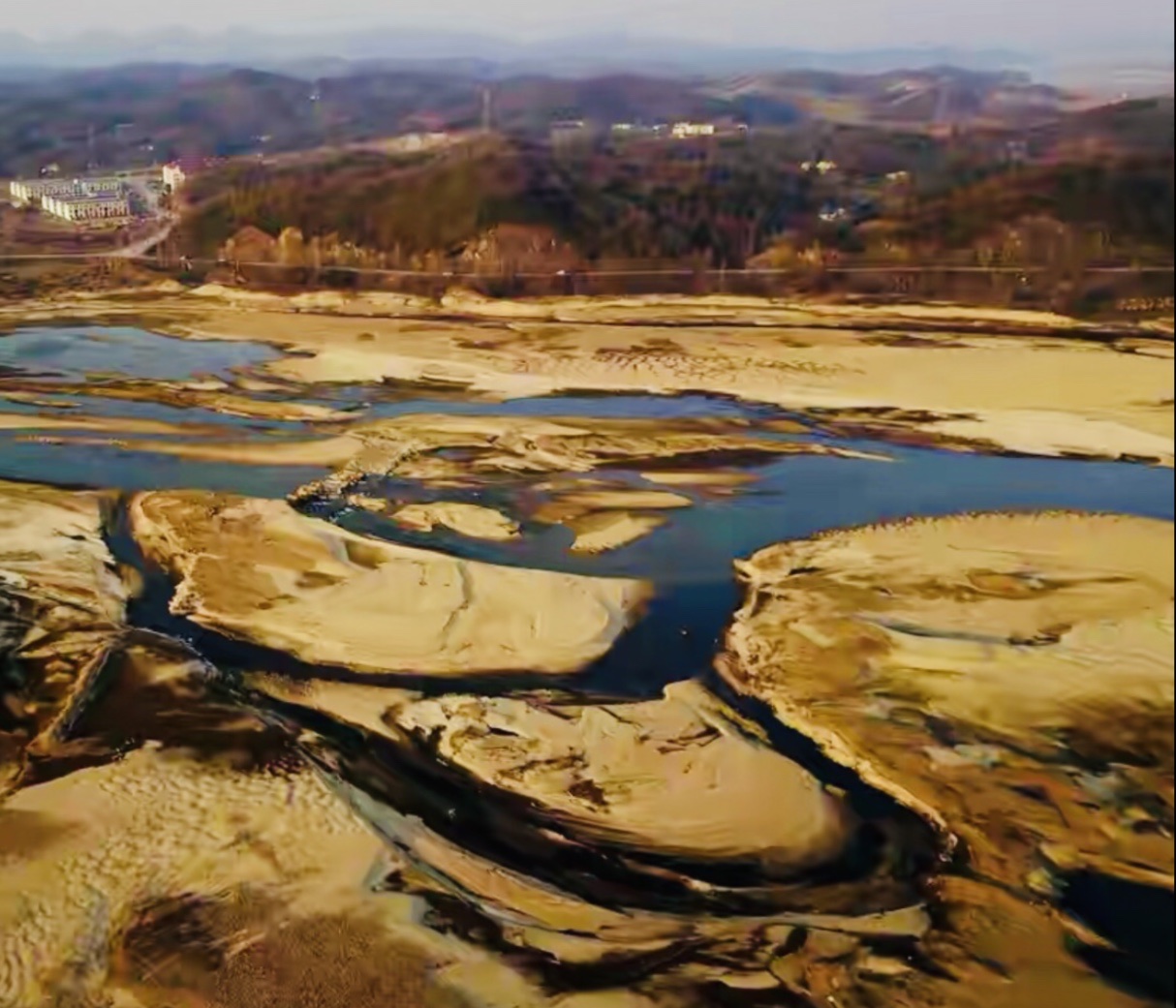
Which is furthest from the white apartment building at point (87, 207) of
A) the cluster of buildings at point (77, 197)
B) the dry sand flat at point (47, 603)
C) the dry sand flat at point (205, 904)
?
the dry sand flat at point (205, 904)

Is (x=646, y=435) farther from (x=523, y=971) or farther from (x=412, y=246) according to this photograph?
(x=523, y=971)

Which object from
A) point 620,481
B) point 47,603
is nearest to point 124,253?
point 47,603

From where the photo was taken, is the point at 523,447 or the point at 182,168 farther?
the point at 182,168

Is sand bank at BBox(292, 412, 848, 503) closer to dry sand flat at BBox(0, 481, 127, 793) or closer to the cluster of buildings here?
dry sand flat at BBox(0, 481, 127, 793)

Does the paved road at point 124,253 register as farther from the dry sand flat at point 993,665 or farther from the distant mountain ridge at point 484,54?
the dry sand flat at point 993,665

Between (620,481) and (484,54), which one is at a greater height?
(484,54)

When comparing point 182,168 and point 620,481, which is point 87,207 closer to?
point 182,168

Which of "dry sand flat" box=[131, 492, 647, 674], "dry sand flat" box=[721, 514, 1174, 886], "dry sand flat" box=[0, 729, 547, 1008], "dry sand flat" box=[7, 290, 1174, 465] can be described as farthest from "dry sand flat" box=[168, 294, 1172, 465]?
"dry sand flat" box=[0, 729, 547, 1008]
